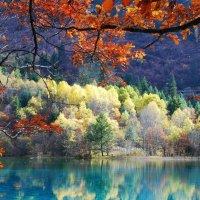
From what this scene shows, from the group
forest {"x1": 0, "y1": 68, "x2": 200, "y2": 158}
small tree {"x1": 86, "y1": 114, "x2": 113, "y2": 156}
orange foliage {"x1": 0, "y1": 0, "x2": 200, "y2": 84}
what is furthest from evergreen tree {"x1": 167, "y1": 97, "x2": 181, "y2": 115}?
orange foliage {"x1": 0, "y1": 0, "x2": 200, "y2": 84}

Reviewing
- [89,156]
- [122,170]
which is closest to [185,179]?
[122,170]

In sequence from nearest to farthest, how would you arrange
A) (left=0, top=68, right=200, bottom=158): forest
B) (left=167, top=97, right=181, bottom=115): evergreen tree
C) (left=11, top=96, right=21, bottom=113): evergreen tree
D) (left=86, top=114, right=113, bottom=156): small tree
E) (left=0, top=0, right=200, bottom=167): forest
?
1. (left=0, top=0, right=200, bottom=167): forest
2. (left=86, top=114, right=113, bottom=156): small tree
3. (left=0, top=68, right=200, bottom=158): forest
4. (left=11, top=96, right=21, bottom=113): evergreen tree
5. (left=167, top=97, right=181, bottom=115): evergreen tree

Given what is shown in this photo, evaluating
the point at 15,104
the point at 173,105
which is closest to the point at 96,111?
the point at 15,104

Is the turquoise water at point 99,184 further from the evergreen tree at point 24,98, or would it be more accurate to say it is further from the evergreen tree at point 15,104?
the evergreen tree at point 24,98

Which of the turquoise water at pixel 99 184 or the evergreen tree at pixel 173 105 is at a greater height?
the evergreen tree at pixel 173 105

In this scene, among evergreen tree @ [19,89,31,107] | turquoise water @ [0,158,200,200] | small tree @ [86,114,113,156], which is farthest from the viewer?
evergreen tree @ [19,89,31,107]

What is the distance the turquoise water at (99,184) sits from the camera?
22844mm

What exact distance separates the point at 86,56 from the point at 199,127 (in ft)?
145

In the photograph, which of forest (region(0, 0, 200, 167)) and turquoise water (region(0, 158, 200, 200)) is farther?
turquoise water (region(0, 158, 200, 200))

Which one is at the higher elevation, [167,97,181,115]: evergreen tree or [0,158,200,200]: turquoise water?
[167,97,181,115]: evergreen tree

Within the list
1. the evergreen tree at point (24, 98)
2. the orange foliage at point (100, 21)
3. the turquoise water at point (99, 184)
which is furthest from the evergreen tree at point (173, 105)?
the orange foliage at point (100, 21)

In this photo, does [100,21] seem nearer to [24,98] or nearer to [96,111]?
[96,111]

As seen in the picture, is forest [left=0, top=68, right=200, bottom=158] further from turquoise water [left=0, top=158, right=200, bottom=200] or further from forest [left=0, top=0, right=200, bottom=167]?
turquoise water [left=0, top=158, right=200, bottom=200]

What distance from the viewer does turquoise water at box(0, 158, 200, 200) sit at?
22844mm
